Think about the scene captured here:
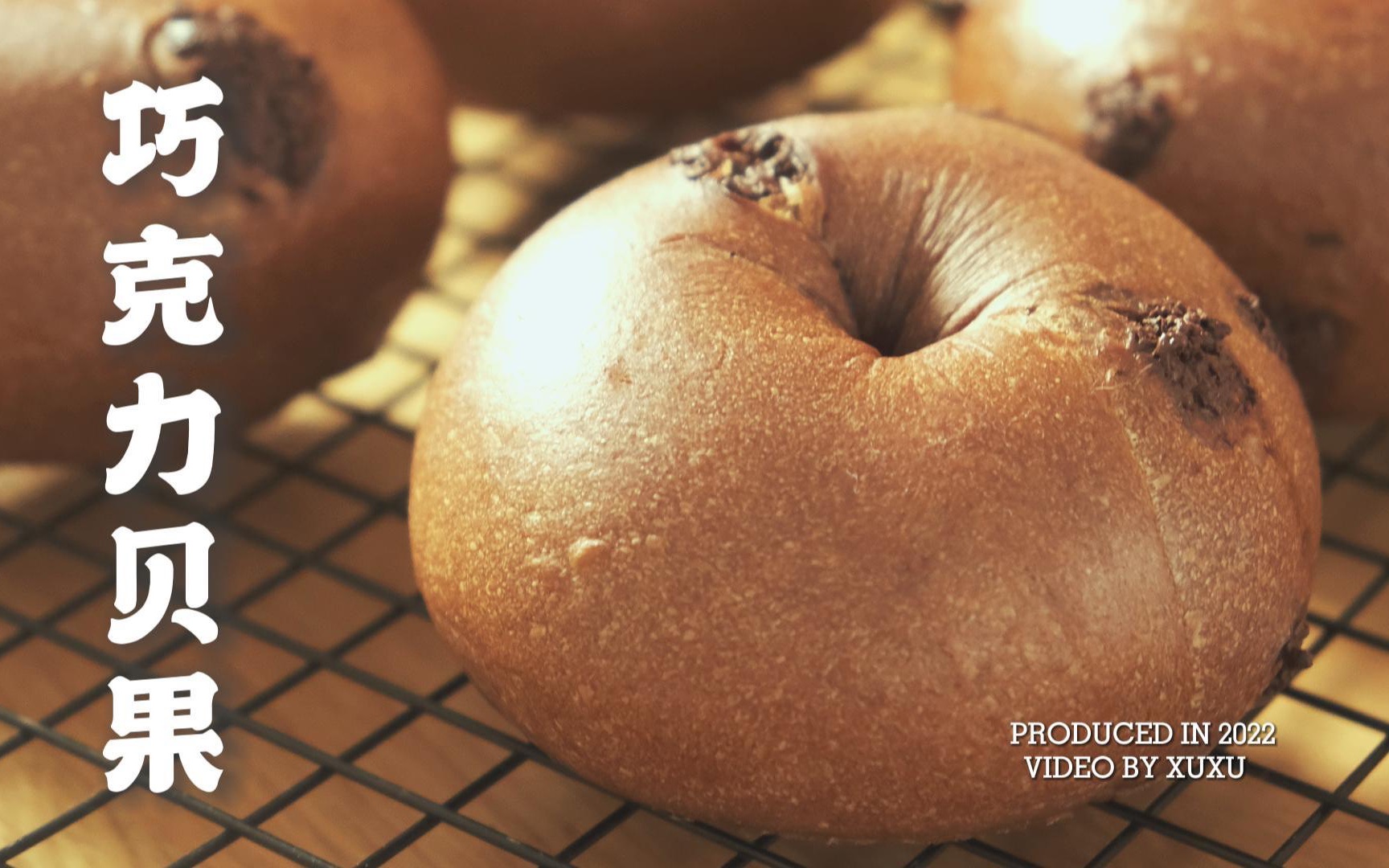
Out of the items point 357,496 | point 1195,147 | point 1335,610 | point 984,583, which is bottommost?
point 1335,610

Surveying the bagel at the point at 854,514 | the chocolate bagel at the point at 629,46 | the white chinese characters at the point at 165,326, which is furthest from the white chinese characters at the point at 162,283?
the chocolate bagel at the point at 629,46

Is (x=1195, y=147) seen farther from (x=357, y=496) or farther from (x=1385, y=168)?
(x=357, y=496)

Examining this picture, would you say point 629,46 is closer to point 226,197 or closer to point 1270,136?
point 226,197

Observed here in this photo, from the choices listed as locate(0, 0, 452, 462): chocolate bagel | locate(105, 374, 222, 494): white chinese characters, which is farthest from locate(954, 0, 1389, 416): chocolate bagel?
locate(105, 374, 222, 494): white chinese characters

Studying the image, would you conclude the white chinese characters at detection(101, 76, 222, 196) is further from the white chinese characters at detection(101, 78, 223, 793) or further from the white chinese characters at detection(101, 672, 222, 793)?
the white chinese characters at detection(101, 672, 222, 793)

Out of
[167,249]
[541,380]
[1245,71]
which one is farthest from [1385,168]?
[167,249]

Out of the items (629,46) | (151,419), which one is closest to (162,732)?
(151,419)
